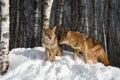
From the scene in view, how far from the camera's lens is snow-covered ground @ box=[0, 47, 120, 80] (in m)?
9.61

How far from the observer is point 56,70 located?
993cm

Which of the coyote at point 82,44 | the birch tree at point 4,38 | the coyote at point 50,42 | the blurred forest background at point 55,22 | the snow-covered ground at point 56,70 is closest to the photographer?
the snow-covered ground at point 56,70

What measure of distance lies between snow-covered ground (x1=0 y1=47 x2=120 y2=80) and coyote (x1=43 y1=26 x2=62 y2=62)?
0.28 meters

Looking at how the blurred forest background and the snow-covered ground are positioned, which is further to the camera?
the blurred forest background

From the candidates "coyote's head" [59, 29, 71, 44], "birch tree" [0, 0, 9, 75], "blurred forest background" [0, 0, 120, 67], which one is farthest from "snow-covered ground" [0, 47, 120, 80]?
"blurred forest background" [0, 0, 120, 67]

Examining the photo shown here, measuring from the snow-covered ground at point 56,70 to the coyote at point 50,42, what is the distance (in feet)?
0.92

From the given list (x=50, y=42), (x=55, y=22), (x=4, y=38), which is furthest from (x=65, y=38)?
(x=55, y=22)

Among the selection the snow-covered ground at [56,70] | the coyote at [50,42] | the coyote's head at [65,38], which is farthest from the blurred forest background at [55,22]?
the snow-covered ground at [56,70]

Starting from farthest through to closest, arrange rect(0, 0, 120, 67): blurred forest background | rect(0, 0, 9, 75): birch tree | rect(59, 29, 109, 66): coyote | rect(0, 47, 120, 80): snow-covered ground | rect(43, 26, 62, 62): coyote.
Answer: rect(0, 0, 120, 67): blurred forest background, rect(59, 29, 109, 66): coyote, rect(43, 26, 62, 62): coyote, rect(0, 0, 9, 75): birch tree, rect(0, 47, 120, 80): snow-covered ground

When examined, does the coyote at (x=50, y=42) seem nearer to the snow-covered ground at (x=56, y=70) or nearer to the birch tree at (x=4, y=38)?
the snow-covered ground at (x=56, y=70)

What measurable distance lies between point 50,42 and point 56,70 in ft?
3.35

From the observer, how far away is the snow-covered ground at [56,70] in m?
9.61

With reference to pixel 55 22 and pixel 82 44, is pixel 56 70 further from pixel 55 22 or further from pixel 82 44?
pixel 55 22

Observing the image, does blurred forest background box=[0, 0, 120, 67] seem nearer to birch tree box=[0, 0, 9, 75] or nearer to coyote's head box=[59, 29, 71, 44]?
coyote's head box=[59, 29, 71, 44]
